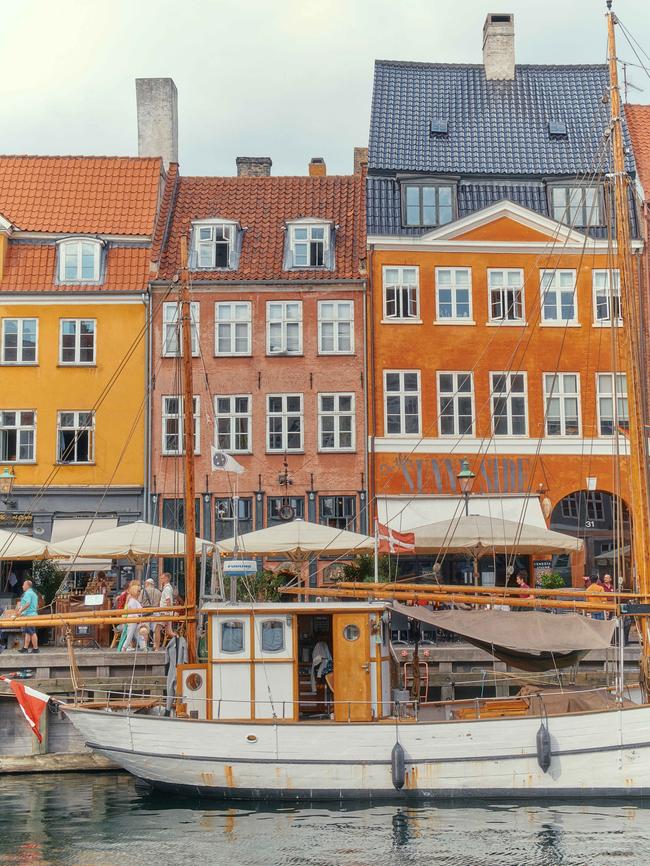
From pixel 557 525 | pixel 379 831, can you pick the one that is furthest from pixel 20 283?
pixel 379 831

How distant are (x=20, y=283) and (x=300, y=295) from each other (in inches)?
322

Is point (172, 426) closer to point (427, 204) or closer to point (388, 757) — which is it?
point (427, 204)

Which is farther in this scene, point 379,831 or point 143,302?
point 143,302

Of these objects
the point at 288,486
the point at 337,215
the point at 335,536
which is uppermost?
the point at 337,215

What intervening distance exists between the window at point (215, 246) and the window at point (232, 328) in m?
1.42

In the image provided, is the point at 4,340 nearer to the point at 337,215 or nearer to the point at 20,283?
the point at 20,283

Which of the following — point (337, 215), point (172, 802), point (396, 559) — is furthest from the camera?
point (337, 215)

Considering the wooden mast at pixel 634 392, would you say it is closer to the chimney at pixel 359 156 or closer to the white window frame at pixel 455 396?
the white window frame at pixel 455 396

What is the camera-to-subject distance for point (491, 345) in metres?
35.0

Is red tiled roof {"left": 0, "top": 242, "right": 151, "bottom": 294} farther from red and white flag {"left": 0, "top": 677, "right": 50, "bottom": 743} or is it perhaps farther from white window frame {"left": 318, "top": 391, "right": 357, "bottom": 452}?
red and white flag {"left": 0, "top": 677, "right": 50, "bottom": 743}

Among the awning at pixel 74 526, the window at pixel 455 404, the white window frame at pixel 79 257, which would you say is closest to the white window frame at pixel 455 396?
the window at pixel 455 404

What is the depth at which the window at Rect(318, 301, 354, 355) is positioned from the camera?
35250mm

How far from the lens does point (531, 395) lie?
34.8 meters

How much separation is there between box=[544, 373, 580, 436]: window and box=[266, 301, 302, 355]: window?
730 cm
